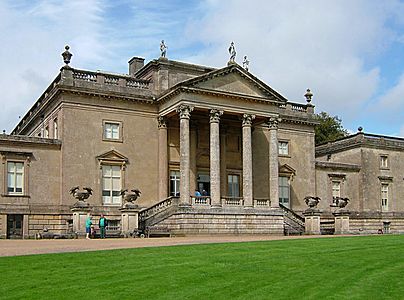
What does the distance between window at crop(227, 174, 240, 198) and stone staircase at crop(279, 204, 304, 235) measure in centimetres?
357

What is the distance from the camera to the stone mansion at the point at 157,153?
1517 inches

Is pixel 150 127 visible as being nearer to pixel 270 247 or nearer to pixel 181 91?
pixel 181 91

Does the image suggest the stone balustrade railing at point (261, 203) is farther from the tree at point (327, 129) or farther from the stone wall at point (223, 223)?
the tree at point (327, 129)

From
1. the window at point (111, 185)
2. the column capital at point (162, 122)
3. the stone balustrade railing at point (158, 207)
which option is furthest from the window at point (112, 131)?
the stone balustrade railing at point (158, 207)

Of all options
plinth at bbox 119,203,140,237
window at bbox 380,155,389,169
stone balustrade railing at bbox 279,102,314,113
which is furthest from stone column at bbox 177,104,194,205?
window at bbox 380,155,389,169

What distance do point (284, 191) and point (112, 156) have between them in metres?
14.5

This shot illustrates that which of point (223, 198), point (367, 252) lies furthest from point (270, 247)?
point (223, 198)

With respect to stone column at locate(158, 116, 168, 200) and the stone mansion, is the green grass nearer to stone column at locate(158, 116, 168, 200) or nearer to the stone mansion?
the stone mansion

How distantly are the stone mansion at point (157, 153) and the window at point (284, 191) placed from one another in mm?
81

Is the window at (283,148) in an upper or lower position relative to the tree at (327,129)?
lower

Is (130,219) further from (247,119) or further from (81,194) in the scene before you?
(247,119)

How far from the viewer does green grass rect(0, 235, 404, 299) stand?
1265cm

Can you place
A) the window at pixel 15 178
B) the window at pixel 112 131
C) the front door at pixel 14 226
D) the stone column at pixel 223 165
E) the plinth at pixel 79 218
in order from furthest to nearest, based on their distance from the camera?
the stone column at pixel 223 165 → the window at pixel 112 131 → the window at pixel 15 178 → the front door at pixel 14 226 → the plinth at pixel 79 218

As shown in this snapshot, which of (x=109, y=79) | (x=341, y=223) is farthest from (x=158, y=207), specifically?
(x=341, y=223)
